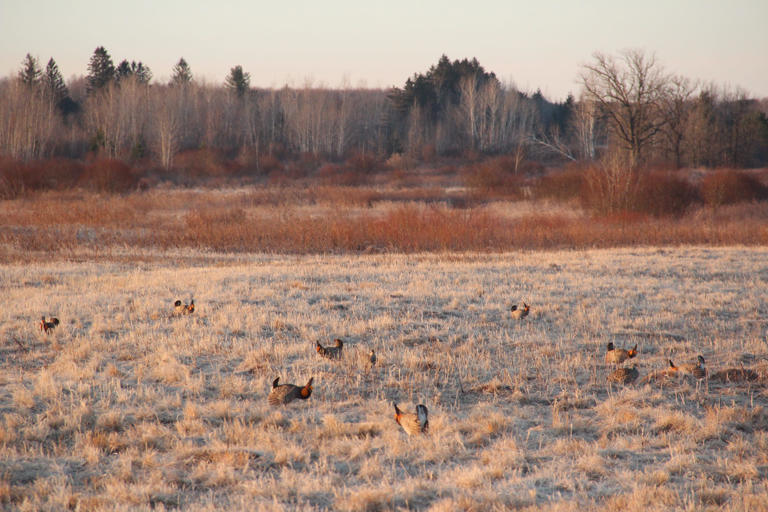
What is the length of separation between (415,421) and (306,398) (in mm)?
1205

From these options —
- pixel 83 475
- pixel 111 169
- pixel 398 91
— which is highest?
pixel 398 91

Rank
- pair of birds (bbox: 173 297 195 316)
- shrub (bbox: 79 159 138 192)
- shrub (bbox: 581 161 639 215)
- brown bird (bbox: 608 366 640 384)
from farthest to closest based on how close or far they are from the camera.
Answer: shrub (bbox: 79 159 138 192) < shrub (bbox: 581 161 639 215) < pair of birds (bbox: 173 297 195 316) < brown bird (bbox: 608 366 640 384)

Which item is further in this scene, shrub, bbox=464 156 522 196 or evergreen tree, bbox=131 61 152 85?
evergreen tree, bbox=131 61 152 85

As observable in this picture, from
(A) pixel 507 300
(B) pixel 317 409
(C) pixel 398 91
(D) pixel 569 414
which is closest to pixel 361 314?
(A) pixel 507 300

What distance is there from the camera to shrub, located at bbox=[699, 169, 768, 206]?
27.9m

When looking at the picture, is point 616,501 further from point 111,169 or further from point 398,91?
point 398,91

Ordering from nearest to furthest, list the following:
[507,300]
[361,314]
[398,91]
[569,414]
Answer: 1. [569,414]
2. [361,314]
3. [507,300]
4. [398,91]

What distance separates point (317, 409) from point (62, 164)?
1558 inches

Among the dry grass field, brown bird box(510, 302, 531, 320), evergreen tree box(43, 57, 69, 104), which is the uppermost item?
evergreen tree box(43, 57, 69, 104)

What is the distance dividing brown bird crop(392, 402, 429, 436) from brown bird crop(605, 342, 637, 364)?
2.75 meters

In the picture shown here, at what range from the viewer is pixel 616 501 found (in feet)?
12.6

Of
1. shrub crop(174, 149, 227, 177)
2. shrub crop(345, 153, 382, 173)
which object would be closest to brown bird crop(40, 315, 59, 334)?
shrub crop(174, 149, 227, 177)

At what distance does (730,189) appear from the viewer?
93.1ft

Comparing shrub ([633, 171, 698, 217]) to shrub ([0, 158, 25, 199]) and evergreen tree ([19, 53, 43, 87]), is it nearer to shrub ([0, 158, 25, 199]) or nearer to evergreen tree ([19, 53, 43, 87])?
shrub ([0, 158, 25, 199])
